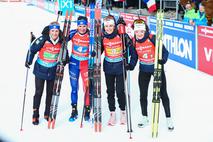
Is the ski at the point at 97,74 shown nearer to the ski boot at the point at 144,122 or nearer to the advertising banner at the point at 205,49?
the ski boot at the point at 144,122

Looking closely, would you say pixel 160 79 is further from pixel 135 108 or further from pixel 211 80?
pixel 211 80

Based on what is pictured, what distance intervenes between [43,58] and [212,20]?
6.11 metres

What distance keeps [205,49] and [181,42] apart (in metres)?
1.36

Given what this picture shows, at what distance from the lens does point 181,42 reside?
1116 centimetres

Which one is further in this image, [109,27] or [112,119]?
[112,119]

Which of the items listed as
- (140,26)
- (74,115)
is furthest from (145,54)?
(74,115)

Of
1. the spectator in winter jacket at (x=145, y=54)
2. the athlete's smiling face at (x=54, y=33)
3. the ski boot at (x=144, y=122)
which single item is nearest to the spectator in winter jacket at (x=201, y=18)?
the spectator in winter jacket at (x=145, y=54)

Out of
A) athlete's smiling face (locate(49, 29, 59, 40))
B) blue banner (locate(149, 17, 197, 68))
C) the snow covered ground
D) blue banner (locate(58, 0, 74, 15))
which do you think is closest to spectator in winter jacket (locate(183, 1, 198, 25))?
blue banner (locate(149, 17, 197, 68))

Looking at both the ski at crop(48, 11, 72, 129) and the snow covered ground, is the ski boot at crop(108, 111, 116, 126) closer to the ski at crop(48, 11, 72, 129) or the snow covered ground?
the snow covered ground

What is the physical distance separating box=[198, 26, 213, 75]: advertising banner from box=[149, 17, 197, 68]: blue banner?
286 millimetres

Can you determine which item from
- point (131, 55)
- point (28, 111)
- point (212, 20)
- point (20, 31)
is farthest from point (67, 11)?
point (20, 31)

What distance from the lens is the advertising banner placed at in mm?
9664

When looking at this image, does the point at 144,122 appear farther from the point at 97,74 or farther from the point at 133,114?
the point at 97,74

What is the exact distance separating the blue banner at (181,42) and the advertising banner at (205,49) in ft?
0.94
